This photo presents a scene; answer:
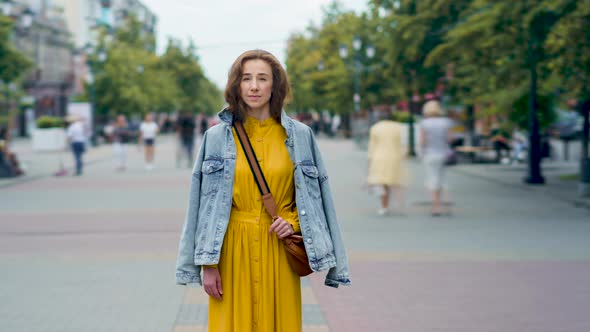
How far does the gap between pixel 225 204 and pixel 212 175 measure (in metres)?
0.13

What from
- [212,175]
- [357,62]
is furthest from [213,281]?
[357,62]

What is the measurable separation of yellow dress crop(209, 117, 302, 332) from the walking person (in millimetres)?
24998

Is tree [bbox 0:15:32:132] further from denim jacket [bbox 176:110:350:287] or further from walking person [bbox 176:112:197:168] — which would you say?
denim jacket [bbox 176:110:350:287]

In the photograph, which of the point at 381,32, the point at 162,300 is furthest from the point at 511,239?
the point at 381,32

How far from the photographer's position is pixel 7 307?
692 cm

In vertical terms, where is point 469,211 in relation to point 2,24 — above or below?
below

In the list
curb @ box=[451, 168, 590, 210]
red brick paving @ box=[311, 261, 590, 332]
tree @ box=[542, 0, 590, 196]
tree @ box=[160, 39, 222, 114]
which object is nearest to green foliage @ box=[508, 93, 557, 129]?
curb @ box=[451, 168, 590, 210]

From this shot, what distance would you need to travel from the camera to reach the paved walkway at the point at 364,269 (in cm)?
642

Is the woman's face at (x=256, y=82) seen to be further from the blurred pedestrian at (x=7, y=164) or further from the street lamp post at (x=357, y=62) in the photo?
the street lamp post at (x=357, y=62)

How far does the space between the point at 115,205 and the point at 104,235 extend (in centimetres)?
437

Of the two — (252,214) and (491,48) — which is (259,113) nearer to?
A: (252,214)

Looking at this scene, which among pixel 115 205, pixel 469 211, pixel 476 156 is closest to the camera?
pixel 469 211

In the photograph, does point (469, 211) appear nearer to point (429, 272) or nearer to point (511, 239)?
point (511, 239)

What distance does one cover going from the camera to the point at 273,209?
3.68 m
